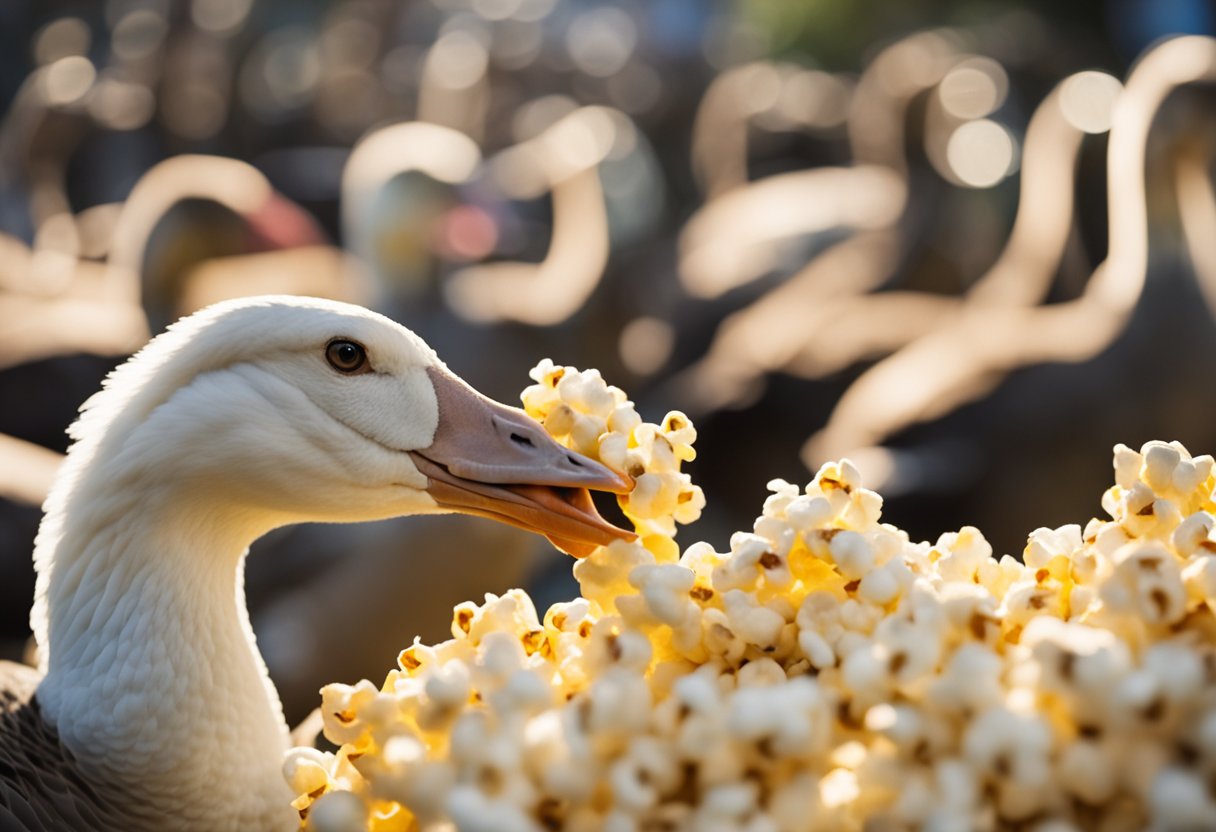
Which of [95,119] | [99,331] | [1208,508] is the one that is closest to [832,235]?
[99,331]

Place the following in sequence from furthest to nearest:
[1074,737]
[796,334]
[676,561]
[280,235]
→ [280,235], [796,334], [676,561], [1074,737]

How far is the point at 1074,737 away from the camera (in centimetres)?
88

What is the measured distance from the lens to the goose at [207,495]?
4.82 feet

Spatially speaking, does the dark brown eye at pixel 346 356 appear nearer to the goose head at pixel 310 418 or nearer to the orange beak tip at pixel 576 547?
the goose head at pixel 310 418

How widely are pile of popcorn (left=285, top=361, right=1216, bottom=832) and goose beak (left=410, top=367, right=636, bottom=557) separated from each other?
0.20 m

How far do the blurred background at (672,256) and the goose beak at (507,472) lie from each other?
1825 millimetres

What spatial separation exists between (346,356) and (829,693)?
0.75 meters

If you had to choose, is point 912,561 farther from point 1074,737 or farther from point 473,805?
point 473,805

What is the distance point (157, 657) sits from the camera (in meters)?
1.49

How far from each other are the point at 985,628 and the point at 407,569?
2707 mm

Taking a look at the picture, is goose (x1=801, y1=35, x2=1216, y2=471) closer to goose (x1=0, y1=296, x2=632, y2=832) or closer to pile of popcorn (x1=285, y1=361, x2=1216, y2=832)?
goose (x1=0, y1=296, x2=632, y2=832)

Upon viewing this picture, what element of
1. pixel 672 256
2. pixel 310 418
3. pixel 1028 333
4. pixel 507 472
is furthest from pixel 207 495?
pixel 672 256

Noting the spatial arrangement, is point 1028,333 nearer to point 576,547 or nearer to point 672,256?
point 672,256

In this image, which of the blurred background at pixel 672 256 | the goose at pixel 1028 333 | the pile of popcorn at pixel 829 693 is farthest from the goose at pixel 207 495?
the goose at pixel 1028 333
